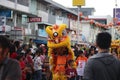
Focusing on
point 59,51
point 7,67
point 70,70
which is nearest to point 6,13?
point 70,70

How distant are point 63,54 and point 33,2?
33702mm

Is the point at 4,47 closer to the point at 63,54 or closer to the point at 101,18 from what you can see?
the point at 63,54

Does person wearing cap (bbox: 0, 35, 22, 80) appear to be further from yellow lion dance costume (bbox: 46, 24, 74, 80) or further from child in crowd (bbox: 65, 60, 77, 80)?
child in crowd (bbox: 65, 60, 77, 80)

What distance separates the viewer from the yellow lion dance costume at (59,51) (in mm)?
11617

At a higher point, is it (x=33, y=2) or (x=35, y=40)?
(x=33, y=2)

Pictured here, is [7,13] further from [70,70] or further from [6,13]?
[70,70]

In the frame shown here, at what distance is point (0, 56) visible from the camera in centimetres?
442

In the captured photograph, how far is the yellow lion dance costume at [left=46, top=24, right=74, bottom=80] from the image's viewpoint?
11617 millimetres

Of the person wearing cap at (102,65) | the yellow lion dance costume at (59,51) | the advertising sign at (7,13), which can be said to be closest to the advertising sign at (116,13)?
the advertising sign at (7,13)

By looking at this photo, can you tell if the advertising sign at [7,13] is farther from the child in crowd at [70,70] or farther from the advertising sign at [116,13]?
the child in crowd at [70,70]

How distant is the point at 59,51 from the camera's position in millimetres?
11766

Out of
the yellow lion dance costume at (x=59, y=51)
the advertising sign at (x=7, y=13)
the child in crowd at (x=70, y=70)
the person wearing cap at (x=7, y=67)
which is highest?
the advertising sign at (x=7, y=13)

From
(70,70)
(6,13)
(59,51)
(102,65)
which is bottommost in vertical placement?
(70,70)

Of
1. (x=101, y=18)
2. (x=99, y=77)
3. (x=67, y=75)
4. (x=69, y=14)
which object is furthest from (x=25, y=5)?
(x=101, y=18)
